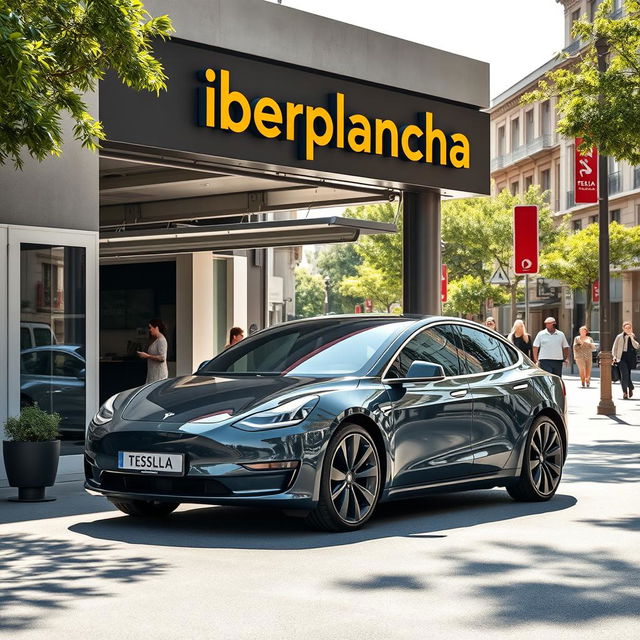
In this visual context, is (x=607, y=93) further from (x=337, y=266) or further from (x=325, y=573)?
(x=337, y=266)

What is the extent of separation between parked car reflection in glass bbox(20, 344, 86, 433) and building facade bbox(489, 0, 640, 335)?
45059 mm

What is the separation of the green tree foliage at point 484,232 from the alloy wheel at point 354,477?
5103 centimetres

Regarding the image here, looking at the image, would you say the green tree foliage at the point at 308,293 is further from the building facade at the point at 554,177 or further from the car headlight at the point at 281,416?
the car headlight at the point at 281,416

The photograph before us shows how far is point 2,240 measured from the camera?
1205cm

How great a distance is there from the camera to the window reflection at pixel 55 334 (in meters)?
12.3

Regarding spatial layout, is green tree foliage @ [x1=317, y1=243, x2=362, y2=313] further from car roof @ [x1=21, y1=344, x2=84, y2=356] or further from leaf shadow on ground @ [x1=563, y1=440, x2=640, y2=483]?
car roof @ [x1=21, y1=344, x2=84, y2=356]

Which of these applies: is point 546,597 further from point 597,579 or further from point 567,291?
point 567,291

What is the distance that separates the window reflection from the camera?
1227cm

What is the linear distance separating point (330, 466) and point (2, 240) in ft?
16.0

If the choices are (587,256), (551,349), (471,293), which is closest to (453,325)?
(551,349)

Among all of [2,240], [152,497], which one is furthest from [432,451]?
[2,240]

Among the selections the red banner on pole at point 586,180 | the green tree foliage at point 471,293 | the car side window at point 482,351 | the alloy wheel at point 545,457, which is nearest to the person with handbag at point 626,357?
the red banner on pole at point 586,180

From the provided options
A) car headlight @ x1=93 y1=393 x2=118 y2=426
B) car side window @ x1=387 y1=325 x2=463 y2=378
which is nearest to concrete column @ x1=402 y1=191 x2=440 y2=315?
car side window @ x1=387 y1=325 x2=463 y2=378

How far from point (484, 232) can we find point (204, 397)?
5272 cm
